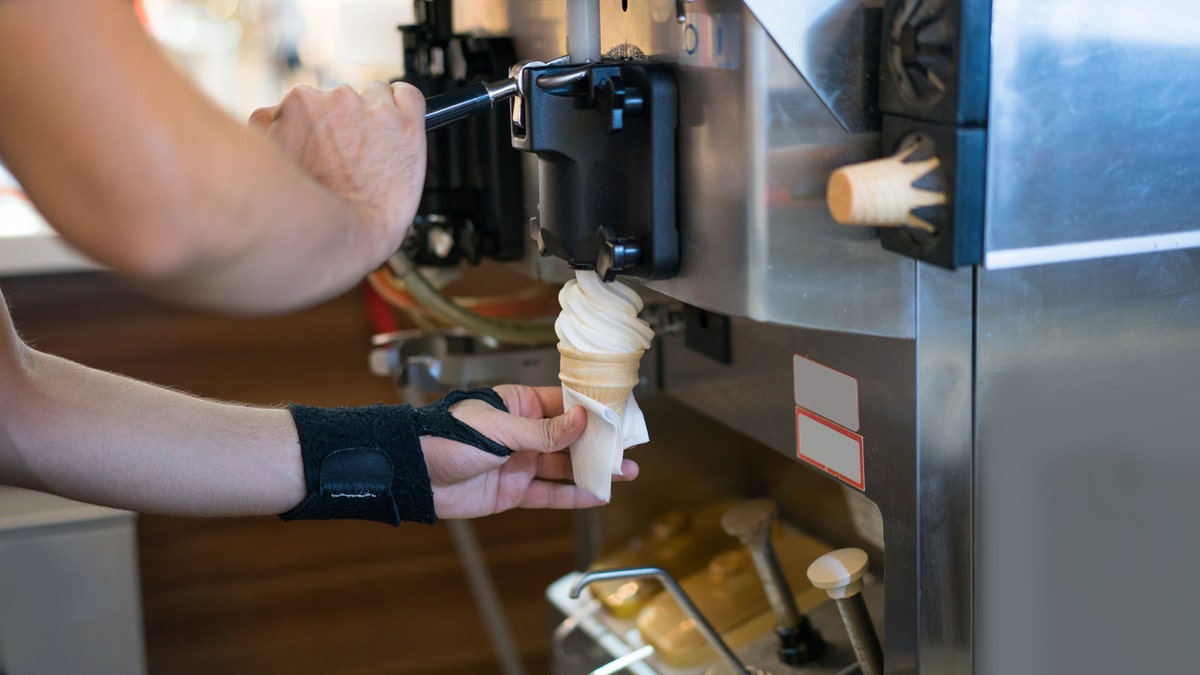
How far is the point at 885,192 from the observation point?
56 centimetres

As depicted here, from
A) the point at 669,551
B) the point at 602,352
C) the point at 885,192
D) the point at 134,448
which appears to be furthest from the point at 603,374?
the point at 669,551

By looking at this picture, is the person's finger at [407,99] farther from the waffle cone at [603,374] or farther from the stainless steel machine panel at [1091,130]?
the stainless steel machine panel at [1091,130]

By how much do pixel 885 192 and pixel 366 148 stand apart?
0.28 metres

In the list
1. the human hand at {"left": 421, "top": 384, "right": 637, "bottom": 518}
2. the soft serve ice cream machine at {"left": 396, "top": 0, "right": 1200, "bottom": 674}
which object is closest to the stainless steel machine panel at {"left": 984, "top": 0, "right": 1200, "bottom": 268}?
the soft serve ice cream machine at {"left": 396, "top": 0, "right": 1200, "bottom": 674}

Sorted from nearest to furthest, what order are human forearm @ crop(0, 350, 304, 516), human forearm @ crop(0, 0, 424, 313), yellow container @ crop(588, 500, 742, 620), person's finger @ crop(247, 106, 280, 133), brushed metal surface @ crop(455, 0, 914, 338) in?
human forearm @ crop(0, 0, 424, 313), brushed metal surface @ crop(455, 0, 914, 338), person's finger @ crop(247, 106, 280, 133), human forearm @ crop(0, 350, 304, 516), yellow container @ crop(588, 500, 742, 620)

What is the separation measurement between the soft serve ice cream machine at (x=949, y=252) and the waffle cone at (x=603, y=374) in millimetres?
69

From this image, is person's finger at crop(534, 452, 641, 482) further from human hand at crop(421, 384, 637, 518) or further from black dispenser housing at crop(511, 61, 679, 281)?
black dispenser housing at crop(511, 61, 679, 281)

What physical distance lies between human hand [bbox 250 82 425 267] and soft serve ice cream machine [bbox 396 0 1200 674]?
83 mm

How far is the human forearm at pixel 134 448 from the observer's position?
836mm

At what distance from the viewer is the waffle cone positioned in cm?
74

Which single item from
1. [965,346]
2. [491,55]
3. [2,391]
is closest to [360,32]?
[491,55]

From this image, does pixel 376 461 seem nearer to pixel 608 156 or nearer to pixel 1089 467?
pixel 608 156

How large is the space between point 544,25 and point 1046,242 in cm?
40

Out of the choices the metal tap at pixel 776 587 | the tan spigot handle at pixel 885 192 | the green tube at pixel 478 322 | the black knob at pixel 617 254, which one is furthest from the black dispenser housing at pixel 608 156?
the green tube at pixel 478 322
